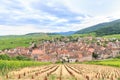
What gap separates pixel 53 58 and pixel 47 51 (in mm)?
21981

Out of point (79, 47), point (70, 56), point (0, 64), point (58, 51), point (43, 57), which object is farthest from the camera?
point (79, 47)

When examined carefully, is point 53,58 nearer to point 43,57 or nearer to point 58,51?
point 43,57

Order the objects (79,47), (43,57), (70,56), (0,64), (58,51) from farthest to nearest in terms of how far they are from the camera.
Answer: (79,47) → (58,51) → (70,56) → (43,57) → (0,64)

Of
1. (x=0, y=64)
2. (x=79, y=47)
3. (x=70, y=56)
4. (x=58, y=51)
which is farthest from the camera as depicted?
(x=79, y=47)

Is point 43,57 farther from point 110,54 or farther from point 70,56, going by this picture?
point 110,54

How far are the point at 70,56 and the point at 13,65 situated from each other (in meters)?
88.1

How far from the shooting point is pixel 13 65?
65000 millimetres

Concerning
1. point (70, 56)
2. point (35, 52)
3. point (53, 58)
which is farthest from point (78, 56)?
point (35, 52)

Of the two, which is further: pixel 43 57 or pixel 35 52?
pixel 35 52

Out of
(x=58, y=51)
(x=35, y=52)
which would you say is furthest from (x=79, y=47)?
(x=35, y=52)

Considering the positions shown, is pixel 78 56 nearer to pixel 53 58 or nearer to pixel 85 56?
pixel 85 56

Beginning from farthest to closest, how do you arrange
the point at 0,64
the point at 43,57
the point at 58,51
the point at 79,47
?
the point at 79,47
the point at 58,51
the point at 43,57
the point at 0,64

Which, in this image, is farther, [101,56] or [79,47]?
[79,47]

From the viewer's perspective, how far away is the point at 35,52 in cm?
15850
